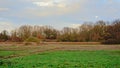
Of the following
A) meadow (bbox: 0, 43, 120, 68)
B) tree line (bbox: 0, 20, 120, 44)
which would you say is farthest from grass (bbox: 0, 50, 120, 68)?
tree line (bbox: 0, 20, 120, 44)

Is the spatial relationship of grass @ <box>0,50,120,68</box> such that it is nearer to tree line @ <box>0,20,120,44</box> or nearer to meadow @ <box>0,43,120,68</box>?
meadow @ <box>0,43,120,68</box>

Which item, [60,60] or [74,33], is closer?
[60,60]

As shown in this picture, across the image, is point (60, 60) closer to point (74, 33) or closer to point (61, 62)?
point (61, 62)

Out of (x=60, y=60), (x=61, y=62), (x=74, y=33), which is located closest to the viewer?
(x=61, y=62)

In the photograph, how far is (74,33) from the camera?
133 metres

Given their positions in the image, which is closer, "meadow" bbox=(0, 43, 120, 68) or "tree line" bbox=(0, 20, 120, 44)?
"meadow" bbox=(0, 43, 120, 68)

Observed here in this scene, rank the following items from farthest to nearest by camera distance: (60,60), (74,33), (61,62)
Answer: (74,33) < (60,60) < (61,62)

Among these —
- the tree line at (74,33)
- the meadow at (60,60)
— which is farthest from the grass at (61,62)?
the tree line at (74,33)

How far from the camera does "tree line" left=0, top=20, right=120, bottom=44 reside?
119 meters

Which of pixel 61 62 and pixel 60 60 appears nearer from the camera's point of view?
pixel 61 62

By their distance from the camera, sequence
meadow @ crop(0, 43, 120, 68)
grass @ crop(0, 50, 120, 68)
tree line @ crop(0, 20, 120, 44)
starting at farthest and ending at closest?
tree line @ crop(0, 20, 120, 44) → meadow @ crop(0, 43, 120, 68) → grass @ crop(0, 50, 120, 68)

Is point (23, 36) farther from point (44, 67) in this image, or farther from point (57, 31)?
point (44, 67)

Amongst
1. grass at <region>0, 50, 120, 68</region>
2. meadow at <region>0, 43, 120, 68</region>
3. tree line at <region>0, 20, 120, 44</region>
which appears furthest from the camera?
tree line at <region>0, 20, 120, 44</region>

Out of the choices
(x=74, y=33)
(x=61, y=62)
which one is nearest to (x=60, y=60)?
(x=61, y=62)
